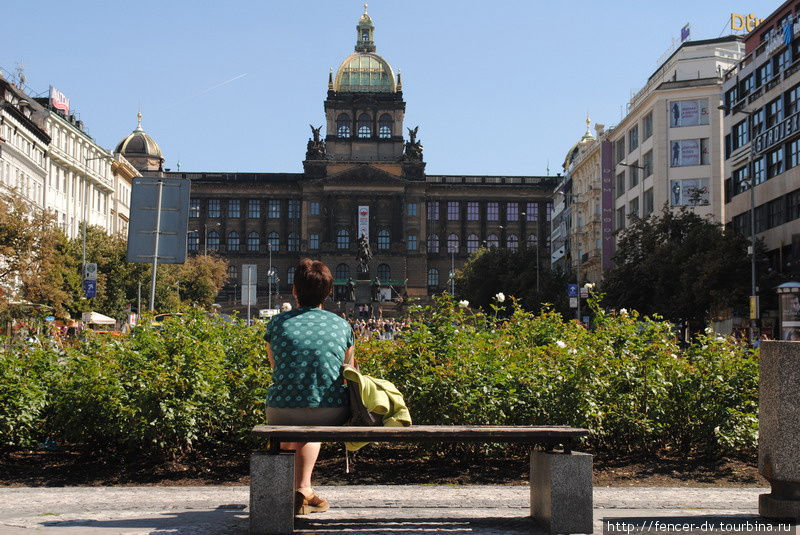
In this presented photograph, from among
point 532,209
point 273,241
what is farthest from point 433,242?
point 273,241

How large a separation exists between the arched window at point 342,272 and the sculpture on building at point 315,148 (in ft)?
46.3

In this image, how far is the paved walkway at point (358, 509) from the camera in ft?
24.7

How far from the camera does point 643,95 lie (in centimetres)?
7738

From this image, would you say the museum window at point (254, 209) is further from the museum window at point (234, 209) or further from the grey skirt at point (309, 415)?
the grey skirt at point (309, 415)

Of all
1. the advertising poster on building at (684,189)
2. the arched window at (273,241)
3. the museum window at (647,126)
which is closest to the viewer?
the advertising poster on building at (684,189)

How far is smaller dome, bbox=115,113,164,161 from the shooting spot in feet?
420

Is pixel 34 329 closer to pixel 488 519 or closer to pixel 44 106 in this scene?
pixel 488 519

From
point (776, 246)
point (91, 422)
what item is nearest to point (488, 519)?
point (91, 422)

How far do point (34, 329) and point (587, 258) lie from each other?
265 feet

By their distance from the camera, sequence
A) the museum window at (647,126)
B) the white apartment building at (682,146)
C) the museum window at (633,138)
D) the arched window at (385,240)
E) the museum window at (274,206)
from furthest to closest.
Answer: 1. the museum window at (274,206)
2. the arched window at (385,240)
3. the museum window at (633,138)
4. the museum window at (647,126)
5. the white apartment building at (682,146)

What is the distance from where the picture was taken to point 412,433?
24.4ft

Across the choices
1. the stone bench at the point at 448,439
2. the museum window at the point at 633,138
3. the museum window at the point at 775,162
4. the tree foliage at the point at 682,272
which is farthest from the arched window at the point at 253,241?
the stone bench at the point at 448,439

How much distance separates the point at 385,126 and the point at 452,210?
45.3 feet

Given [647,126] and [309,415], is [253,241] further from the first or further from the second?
[309,415]
